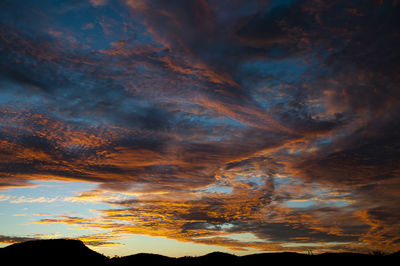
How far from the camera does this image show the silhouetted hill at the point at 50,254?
73.2ft

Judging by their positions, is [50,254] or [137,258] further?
[137,258]

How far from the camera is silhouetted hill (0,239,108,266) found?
22.3m

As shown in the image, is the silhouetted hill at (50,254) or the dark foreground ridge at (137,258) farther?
the silhouetted hill at (50,254)

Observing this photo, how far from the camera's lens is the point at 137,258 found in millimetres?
25469

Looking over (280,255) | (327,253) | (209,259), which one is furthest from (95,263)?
(327,253)

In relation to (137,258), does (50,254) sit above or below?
above

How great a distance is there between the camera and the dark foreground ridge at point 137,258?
21.8 m

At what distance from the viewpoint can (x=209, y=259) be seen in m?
24.5

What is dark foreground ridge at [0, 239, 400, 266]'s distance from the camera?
21.8 metres

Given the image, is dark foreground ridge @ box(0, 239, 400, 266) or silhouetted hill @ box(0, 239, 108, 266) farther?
silhouetted hill @ box(0, 239, 108, 266)

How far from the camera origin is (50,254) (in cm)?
2400

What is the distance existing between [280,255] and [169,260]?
10.3 m

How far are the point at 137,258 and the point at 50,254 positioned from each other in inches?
305

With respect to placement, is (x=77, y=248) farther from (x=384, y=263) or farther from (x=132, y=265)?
(x=384, y=263)
